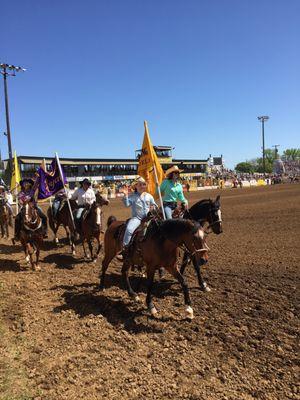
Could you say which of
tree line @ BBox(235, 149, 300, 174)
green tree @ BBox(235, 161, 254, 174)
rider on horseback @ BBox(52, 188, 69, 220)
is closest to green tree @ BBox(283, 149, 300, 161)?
tree line @ BBox(235, 149, 300, 174)

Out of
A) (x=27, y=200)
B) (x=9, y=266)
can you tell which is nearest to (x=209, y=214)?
(x=27, y=200)

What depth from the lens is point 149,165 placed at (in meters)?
9.68

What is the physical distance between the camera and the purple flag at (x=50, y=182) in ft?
40.7

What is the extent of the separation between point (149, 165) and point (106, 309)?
4.46 metres

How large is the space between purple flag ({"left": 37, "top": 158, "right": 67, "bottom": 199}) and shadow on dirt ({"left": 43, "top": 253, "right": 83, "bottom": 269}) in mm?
2255

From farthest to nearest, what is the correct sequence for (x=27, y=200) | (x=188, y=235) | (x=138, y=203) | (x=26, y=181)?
(x=26, y=181), (x=27, y=200), (x=138, y=203), (x=188, y=235)

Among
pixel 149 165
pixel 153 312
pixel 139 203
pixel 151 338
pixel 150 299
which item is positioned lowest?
pixel 151 338

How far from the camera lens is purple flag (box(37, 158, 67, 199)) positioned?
12.4m

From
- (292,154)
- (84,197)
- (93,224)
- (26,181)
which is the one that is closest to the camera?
(93,224)

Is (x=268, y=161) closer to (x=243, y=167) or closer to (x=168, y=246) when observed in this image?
(x=243, y=167)

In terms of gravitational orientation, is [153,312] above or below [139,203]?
below

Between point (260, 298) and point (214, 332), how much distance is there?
174 cm

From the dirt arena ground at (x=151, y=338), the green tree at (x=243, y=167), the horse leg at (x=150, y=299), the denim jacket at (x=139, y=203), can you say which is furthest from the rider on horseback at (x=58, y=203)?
the green tree at (x=243, y=167)

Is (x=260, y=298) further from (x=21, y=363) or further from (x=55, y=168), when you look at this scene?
(x=55, y=168)
